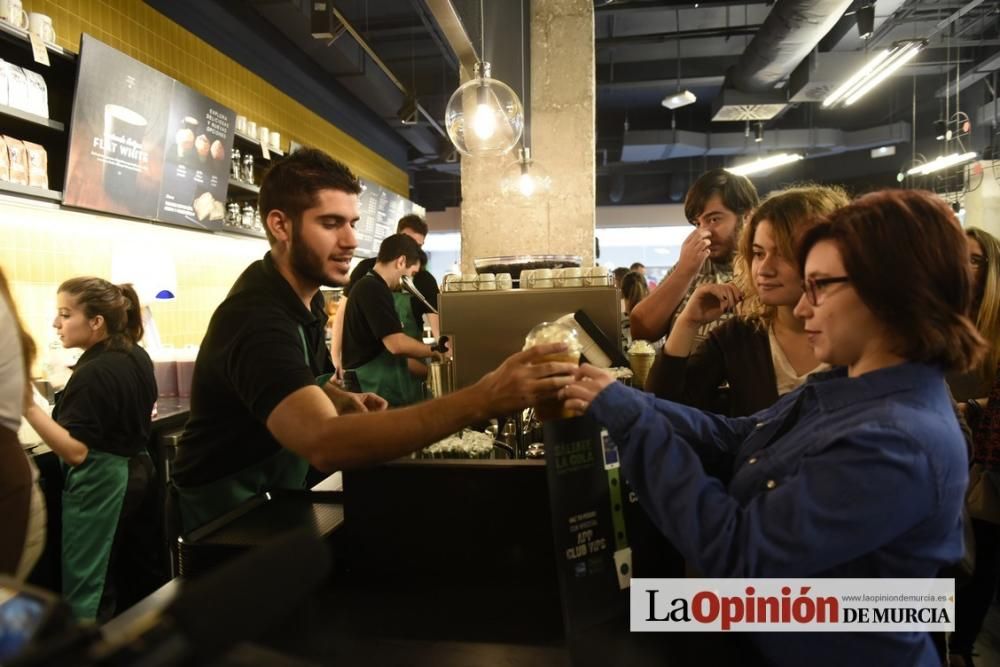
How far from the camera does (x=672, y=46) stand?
30.1ft

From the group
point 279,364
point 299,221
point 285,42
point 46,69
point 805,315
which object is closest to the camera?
point 805,315

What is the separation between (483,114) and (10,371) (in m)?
2.11

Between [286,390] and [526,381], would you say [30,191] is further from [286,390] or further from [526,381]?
[526,381]

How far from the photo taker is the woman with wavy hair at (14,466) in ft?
2.41

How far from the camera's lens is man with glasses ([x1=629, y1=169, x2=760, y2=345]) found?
211 centimetres

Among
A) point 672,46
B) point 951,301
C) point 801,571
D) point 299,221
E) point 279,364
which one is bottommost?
point 801,571

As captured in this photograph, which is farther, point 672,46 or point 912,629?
point 672,46

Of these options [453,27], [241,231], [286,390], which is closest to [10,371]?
[286,390]

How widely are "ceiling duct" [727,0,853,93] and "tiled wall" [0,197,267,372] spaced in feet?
16.8

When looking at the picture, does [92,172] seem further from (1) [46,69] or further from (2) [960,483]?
(2) [960,483]

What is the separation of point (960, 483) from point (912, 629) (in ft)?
0.70

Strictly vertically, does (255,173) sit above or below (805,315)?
above

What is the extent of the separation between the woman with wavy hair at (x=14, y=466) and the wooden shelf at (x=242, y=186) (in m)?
4.55

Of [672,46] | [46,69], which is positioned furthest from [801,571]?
[672,46]
